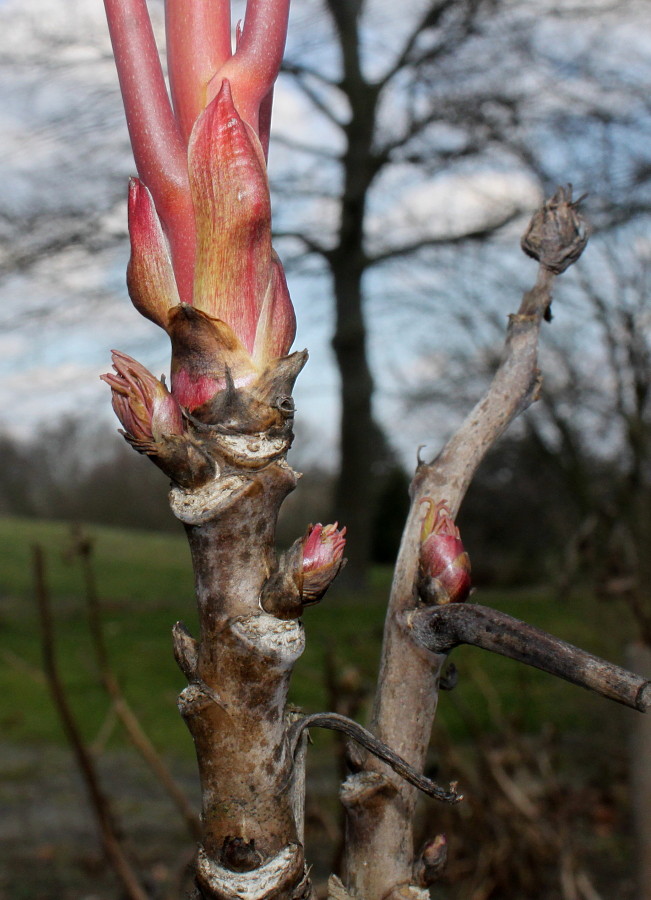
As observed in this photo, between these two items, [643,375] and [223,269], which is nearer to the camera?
[223,269]

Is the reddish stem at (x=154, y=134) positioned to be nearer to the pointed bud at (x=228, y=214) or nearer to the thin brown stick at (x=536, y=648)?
the pointed bud at (x=228, y=214)

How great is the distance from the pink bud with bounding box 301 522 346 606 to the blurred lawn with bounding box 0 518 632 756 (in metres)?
1.52

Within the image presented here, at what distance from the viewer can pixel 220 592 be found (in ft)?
2.05

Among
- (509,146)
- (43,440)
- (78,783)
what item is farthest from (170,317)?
(43,440)

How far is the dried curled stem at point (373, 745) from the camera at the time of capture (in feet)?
2.12

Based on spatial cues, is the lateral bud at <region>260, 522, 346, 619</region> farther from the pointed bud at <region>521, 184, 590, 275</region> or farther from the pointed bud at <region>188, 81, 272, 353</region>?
the pointed bud at <region>521, 184, 590, 275</region>

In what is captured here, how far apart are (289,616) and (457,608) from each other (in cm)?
13

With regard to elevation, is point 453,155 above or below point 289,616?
above

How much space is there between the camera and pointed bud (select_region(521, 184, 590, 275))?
0.85m

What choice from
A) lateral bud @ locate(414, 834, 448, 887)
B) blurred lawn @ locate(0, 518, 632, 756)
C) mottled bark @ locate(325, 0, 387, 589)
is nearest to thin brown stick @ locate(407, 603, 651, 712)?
lateral bud @ locate(414, 834, 448, 887)

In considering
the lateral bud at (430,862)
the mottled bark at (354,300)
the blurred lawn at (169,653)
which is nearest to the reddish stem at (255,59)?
the lateral bud at (430,862)

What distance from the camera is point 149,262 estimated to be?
67 centimetres

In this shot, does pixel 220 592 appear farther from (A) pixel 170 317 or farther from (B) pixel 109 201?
(B) pixel 109 201

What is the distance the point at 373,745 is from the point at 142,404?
336 millimetres
